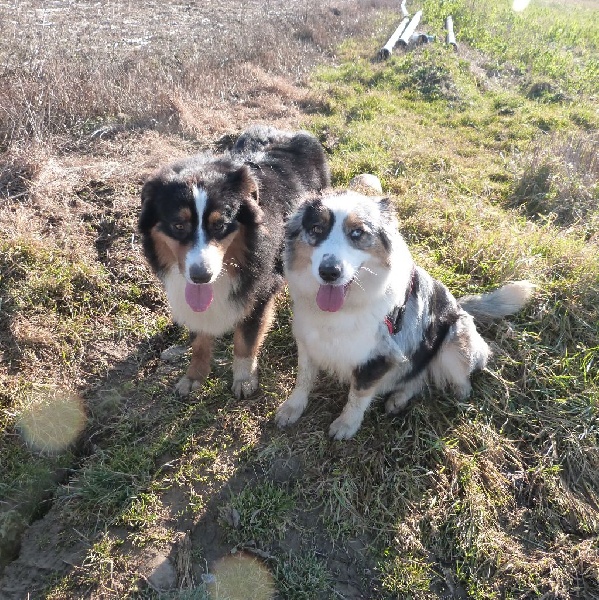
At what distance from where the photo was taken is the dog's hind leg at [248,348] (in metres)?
3.32

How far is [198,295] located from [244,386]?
3.08ft

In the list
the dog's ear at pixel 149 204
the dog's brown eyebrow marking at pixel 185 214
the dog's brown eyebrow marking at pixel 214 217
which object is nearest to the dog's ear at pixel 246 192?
the dog's brown eyebrow marking at pixel 214 217

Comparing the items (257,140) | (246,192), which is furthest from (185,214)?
(257,140)

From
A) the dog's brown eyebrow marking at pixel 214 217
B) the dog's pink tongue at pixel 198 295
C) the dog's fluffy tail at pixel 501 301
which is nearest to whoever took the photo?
the dog's brown eyebrow marking at pixel 214 217

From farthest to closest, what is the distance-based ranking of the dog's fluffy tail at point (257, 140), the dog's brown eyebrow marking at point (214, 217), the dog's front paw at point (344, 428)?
the dog's fluffy tail at point (257, 140), the dog's front paw at point (344, 428), the dog's brown eyebrow marking at point (214, 217)

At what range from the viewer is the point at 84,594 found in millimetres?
2371

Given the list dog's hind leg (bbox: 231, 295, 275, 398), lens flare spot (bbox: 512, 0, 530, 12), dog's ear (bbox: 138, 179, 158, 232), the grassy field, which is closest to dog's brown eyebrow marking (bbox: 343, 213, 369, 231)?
dog's hind leg (bbox: 231, 295, 275, 398)

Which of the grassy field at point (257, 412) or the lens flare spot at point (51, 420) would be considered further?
the lens flare spot at point (51, 420)

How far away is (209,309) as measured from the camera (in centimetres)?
307

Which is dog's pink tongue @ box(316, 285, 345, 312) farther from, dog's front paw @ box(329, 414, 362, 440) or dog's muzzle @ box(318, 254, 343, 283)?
dog's front paw @ box(329, 414, 362, 440)

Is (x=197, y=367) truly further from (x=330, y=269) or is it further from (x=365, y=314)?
(x=330, y=269)

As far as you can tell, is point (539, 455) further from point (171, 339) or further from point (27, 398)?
point (27, 398)

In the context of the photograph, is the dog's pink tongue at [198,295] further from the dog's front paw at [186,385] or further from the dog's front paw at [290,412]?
the dog's front paw at [290,412]

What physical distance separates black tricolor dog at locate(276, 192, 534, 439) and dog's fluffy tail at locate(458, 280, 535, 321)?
440 mm
